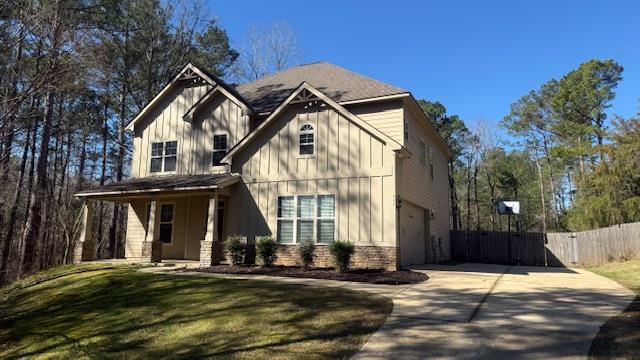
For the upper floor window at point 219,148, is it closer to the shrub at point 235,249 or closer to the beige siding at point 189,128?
the beige siding at point 189,128

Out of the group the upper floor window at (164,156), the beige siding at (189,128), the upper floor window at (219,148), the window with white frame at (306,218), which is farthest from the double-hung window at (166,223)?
the window with white frame at (306,218)

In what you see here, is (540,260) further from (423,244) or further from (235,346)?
(235,346)

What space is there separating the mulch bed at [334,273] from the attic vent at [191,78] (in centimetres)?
866

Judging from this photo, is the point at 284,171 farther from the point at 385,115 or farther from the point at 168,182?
the point at 168,182

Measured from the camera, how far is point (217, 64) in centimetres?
3209

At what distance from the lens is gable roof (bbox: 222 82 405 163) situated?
1402cm

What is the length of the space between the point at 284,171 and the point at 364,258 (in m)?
4.19

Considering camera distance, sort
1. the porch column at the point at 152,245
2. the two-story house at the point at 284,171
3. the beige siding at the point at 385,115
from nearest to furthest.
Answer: the two-story house at the point at 284,171 → the porch column at the point at 152,245 → the beige siding at the point at 385,115

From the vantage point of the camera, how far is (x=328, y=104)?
49.7ft

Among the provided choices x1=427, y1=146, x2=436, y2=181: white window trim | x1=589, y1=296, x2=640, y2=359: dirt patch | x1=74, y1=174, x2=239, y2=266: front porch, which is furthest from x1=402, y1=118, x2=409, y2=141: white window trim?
x1=589, y1=296, x2=640, y2=359: dirt patch

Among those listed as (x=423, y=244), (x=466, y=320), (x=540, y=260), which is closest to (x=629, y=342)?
(x=466, y=320)

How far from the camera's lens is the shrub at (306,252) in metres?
13.8

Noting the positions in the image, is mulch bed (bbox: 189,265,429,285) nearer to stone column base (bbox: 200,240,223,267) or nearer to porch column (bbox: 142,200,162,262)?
stone column base (bbox: 200,240,223,267)

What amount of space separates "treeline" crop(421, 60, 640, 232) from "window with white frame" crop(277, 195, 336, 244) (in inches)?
777
